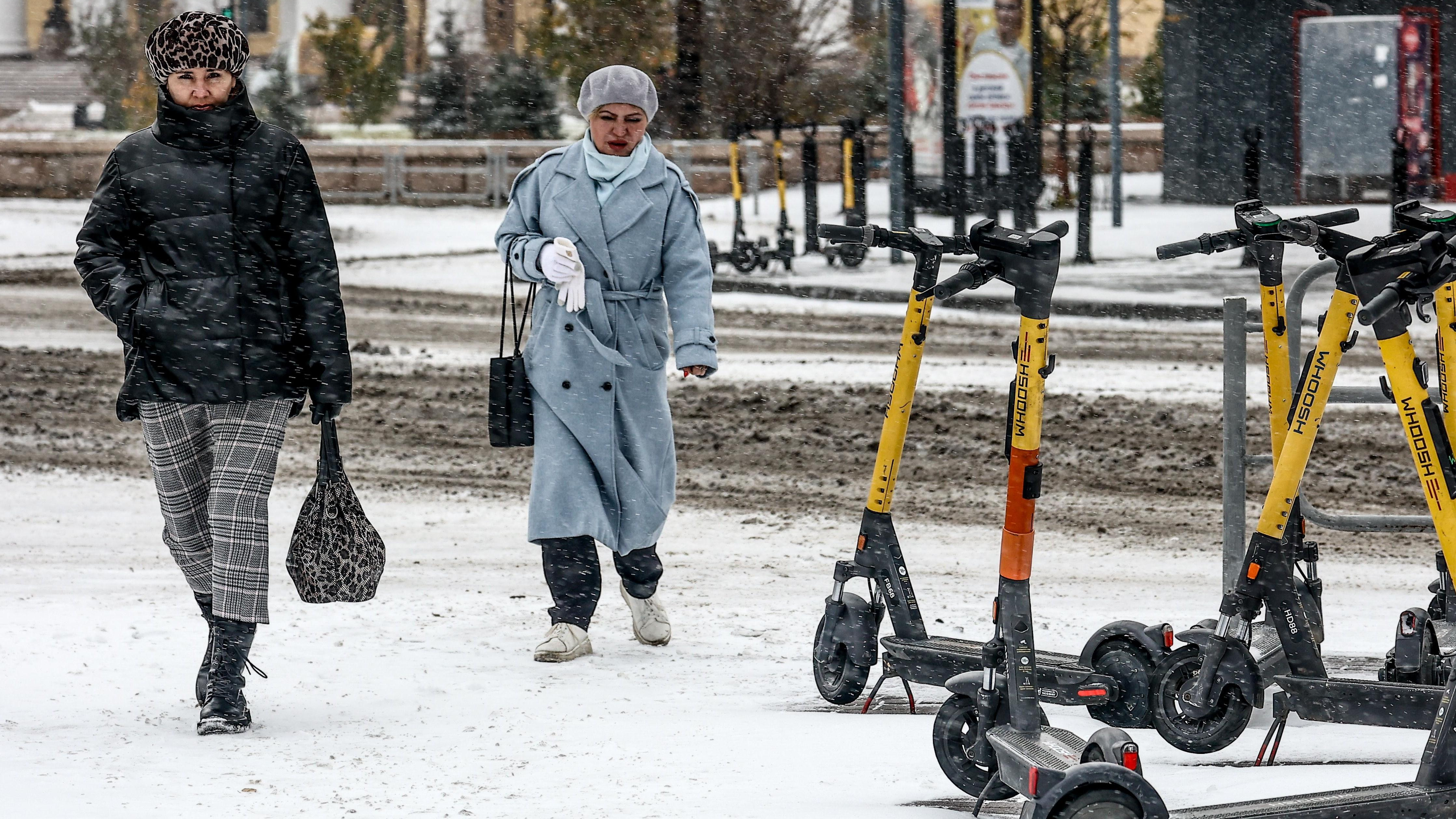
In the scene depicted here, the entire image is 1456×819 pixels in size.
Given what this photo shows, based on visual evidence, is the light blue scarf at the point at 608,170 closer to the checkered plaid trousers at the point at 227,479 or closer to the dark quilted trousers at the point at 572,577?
the dark quilted trousers at the point at 572,577

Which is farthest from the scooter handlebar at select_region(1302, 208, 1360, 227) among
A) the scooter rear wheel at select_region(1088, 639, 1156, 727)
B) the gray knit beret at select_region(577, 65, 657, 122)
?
the gray knit beret at select_region(577, 65, 657, 122)

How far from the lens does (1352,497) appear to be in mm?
7914

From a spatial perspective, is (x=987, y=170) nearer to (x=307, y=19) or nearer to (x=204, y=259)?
(x=204, y=259)

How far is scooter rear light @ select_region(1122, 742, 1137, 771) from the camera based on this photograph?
3.27m

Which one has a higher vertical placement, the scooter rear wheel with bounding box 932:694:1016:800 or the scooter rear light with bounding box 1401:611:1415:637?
the scooter rear light with bounding box 1401:611:1415:637

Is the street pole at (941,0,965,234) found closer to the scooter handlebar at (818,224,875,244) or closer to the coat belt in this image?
the coat belt

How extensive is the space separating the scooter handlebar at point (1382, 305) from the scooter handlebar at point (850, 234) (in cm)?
133

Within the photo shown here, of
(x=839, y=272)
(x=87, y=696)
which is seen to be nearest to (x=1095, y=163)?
(x=839, y=272)

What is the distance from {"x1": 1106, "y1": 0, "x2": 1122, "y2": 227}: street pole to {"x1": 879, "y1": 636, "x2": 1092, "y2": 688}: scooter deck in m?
18.8

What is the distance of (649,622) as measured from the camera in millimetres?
5492

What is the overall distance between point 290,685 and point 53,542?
270 cm

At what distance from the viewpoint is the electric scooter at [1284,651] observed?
3883 mm

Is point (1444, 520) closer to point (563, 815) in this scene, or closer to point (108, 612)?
point (563, 815)

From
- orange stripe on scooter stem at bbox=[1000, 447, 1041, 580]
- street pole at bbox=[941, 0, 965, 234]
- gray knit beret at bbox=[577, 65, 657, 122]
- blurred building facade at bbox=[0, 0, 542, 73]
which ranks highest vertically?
blurred building facade at bbox=[0, 0, 542, 73]
